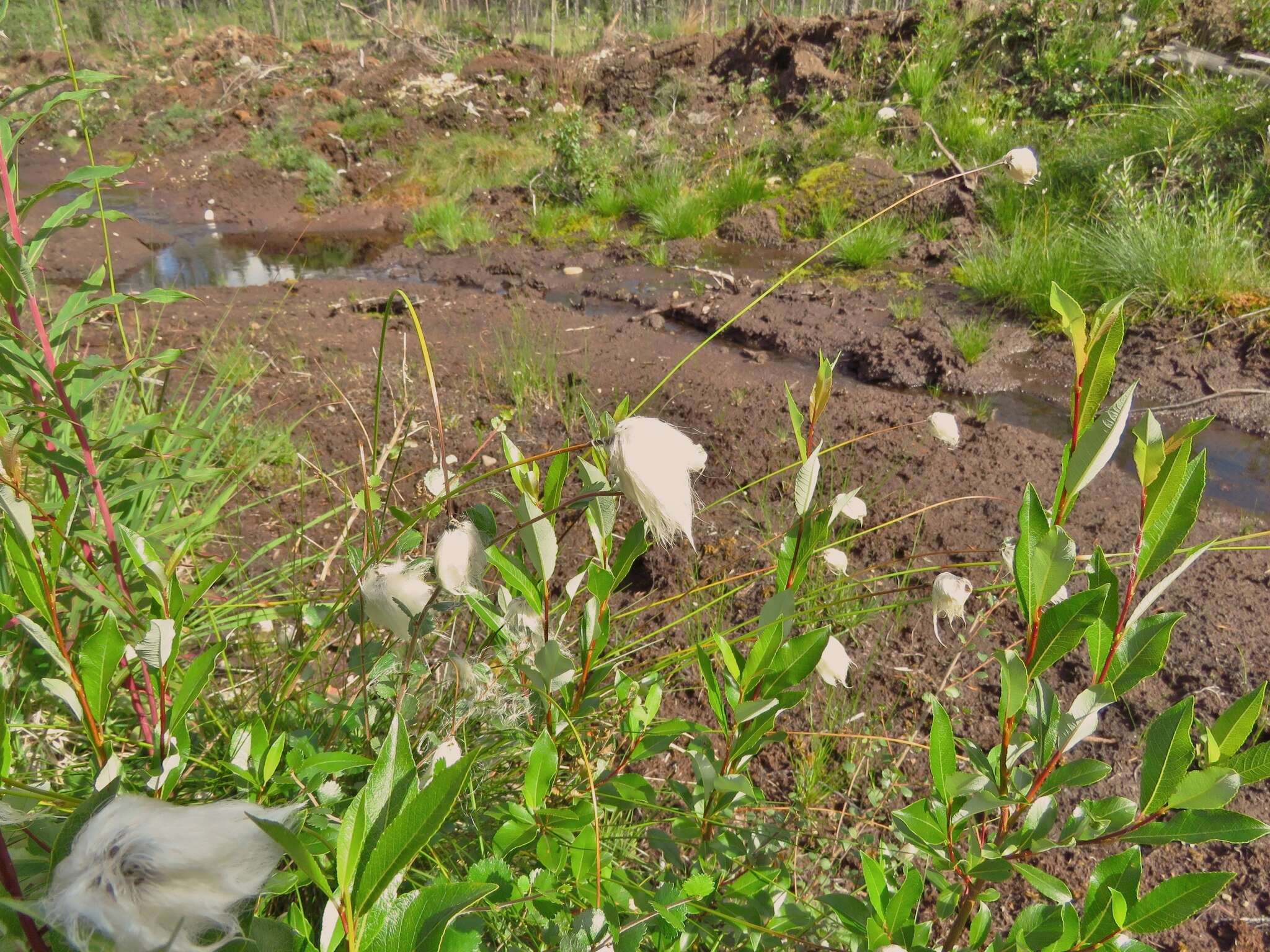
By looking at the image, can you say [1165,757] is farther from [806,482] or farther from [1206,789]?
[806,482]

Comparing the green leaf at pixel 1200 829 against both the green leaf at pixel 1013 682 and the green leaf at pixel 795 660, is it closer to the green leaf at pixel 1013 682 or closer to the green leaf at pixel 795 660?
the green leaf at pixel 1013 682

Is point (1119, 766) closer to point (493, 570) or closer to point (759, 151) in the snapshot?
point (493, 570)

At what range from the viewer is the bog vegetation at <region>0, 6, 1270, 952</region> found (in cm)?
Answer: 52

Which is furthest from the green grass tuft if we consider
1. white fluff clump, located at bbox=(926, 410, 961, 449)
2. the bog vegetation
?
white fluff clump, located at bbox=(926, 410, 961, 449)

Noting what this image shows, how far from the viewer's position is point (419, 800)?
1.45 ft

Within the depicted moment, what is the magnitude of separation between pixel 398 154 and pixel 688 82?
10.8 ft

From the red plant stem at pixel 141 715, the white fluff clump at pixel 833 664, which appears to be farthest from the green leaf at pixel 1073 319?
the red plant stem at pixel 141 715

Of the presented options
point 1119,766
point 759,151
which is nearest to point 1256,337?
point 1119,766

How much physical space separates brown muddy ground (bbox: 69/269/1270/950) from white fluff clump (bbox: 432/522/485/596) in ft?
1.81

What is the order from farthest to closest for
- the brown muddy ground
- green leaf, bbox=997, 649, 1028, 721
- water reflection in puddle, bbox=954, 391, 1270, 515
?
water reflection in puddle, bbox=954, 391, 1270, 515 → the brown muddy ground → green leaf, bbox=997, 649, 1028, 721

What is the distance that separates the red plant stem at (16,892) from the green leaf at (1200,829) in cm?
84

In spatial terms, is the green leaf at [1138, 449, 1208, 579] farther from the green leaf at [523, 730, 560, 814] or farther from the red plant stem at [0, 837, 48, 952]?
the red plant stem at [0, 837, 48, 952]

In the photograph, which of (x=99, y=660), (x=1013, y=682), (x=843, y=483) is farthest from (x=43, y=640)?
(x=843, y=483)

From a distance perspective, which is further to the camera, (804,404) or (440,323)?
(440,323)
